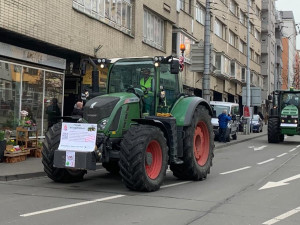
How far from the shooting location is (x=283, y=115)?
854 inches

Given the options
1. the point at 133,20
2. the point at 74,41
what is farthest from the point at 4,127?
the point at 133,20

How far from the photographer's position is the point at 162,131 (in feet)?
28.2

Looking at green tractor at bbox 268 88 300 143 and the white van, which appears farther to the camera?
the white van

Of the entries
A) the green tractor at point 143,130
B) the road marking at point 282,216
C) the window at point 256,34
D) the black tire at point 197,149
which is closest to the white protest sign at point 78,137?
Result: the green tractor at point 143,130

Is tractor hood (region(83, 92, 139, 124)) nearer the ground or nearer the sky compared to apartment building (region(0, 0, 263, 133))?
nearer the ground

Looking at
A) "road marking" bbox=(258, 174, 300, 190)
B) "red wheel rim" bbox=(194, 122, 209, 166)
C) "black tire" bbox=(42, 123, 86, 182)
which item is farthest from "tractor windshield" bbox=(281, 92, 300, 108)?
"black tire" bbox=(42, 123, 86, 182)

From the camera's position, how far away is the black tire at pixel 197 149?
920 centimetres

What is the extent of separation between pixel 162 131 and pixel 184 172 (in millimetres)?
1389

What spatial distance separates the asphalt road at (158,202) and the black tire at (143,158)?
25 cm

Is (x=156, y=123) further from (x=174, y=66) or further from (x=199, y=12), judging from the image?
(x=199, y=12)

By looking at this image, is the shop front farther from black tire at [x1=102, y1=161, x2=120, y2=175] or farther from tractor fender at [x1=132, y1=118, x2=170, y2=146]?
tractor fender at [x1=132, y1=118, x2=170, y2=146]

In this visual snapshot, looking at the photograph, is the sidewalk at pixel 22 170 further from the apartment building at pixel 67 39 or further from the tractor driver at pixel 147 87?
the tractor driver at pixel 147 87

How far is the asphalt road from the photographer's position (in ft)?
19.6

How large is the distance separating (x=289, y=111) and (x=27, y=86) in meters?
13.6
